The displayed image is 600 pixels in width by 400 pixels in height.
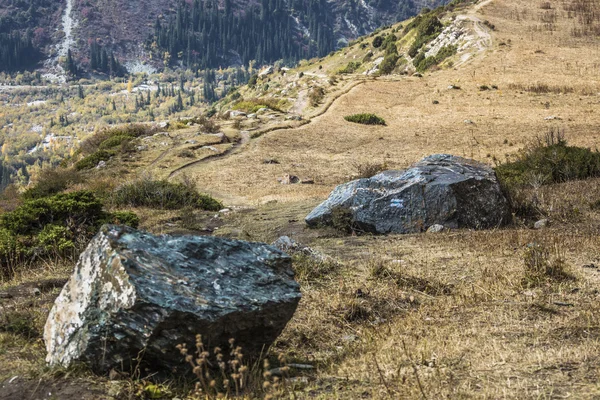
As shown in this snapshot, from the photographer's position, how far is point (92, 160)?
29156mm

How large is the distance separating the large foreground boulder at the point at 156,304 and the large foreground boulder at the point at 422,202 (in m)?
8.01

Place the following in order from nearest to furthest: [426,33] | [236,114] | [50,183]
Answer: [50,183] < [236,114] < [426,33]

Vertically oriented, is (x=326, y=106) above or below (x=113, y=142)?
above

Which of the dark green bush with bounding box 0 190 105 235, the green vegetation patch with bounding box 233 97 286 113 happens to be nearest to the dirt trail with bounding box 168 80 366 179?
the green vegetation patch with bounding box 233 97 286 113

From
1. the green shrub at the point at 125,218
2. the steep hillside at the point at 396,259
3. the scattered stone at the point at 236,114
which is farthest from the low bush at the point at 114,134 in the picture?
the green shrub at the point at 125,218

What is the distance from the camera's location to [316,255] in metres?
9.74

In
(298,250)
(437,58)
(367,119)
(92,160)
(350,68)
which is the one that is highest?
(437,58)

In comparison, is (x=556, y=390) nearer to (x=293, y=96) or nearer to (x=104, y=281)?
(x=104, y=281)

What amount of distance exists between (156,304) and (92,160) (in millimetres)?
26718

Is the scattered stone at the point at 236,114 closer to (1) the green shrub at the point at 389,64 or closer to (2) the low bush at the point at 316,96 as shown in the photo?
(2) the low bush at the point at 316,96

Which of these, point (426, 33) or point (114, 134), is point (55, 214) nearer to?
point (114, 134)

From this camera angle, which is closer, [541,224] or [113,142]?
[541,224]

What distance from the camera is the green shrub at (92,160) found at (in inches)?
1134

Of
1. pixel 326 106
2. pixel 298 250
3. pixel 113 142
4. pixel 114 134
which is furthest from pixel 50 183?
pixel 326 106
